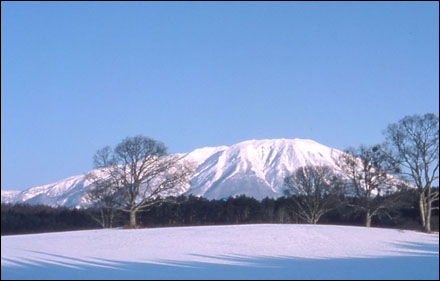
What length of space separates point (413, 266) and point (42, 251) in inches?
592

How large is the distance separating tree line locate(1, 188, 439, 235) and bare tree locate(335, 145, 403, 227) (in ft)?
2.20

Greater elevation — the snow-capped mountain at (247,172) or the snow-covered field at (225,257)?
the snow-capped mountain at (247,172)

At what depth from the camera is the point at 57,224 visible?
120ft

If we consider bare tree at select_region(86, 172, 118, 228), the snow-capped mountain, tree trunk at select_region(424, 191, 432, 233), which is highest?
the snow-capped mountain

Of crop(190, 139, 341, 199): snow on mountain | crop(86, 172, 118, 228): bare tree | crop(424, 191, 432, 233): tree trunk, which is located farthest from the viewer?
crop(190, 139, 341, 199): snow on mountain

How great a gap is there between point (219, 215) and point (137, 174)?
21.4 m

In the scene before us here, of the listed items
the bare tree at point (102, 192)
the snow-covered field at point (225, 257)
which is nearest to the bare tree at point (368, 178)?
the snow-covered field at point (225, 257)

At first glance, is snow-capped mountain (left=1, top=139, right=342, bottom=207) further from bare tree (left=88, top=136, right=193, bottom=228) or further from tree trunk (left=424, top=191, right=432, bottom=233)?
tree trunk (left=424, top=191, right=432, bottom=233)

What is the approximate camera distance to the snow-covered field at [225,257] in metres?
13.6

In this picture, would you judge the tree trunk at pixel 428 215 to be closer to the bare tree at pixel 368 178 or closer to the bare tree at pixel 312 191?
the bare tree at pixel 368 178

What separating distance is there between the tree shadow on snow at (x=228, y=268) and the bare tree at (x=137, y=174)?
61.4 ft

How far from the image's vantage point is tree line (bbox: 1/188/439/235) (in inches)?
1433

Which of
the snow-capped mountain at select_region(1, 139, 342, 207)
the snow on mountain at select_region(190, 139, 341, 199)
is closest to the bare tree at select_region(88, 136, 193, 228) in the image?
the snow-capped mountain at select_region(1, 139, 342, 207)

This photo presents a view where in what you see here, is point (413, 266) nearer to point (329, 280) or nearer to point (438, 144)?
point (329, 280)
